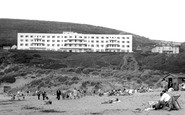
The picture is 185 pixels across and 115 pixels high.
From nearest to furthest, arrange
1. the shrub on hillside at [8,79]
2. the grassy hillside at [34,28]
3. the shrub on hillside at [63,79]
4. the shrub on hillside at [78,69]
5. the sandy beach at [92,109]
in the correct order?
1. the sandy beach at [92,109]
2. the shrub on hillside at [63,79]
3. the shrub on hillside at [8,79]
4. the shrub on hillside at [78,69]
5. the grassy hillside at [34,28]

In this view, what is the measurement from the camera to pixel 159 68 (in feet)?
249

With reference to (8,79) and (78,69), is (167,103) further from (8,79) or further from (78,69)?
(78,69)

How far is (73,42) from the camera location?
110 meters

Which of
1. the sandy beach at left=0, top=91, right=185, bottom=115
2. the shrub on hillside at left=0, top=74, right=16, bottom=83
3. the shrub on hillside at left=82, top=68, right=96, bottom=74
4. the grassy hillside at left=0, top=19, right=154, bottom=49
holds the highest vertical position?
the grassy hillside at left=0, top=19, right=154, bottom=49

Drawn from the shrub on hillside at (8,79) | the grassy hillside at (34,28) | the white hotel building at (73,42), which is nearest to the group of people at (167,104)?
the shrub on hillside at (8,79)

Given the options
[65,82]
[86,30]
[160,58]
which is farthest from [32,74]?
[86,30]

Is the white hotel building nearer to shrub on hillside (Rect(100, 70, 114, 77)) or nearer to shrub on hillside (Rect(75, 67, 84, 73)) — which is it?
shrub on hillside (Rect(75, 67, 84, 73))

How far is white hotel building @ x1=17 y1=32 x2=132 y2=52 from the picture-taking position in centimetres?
10894

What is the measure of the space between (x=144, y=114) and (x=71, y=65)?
60.8m

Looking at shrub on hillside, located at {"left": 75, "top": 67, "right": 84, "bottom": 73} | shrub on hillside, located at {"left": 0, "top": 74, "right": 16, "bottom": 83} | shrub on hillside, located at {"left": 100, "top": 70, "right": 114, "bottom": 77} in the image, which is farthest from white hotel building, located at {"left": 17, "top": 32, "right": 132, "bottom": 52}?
shrub on hillside, located at {"left": 0, "top": 74, "right": 16, "bottom": 83}

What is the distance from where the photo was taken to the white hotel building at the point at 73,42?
109 m

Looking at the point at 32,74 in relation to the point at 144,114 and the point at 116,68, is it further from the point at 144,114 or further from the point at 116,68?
the point at 144,114

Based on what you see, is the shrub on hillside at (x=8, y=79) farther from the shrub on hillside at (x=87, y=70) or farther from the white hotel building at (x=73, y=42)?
the white hotel building at (x=73, y=42)

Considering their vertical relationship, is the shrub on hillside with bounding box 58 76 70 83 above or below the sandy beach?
below
